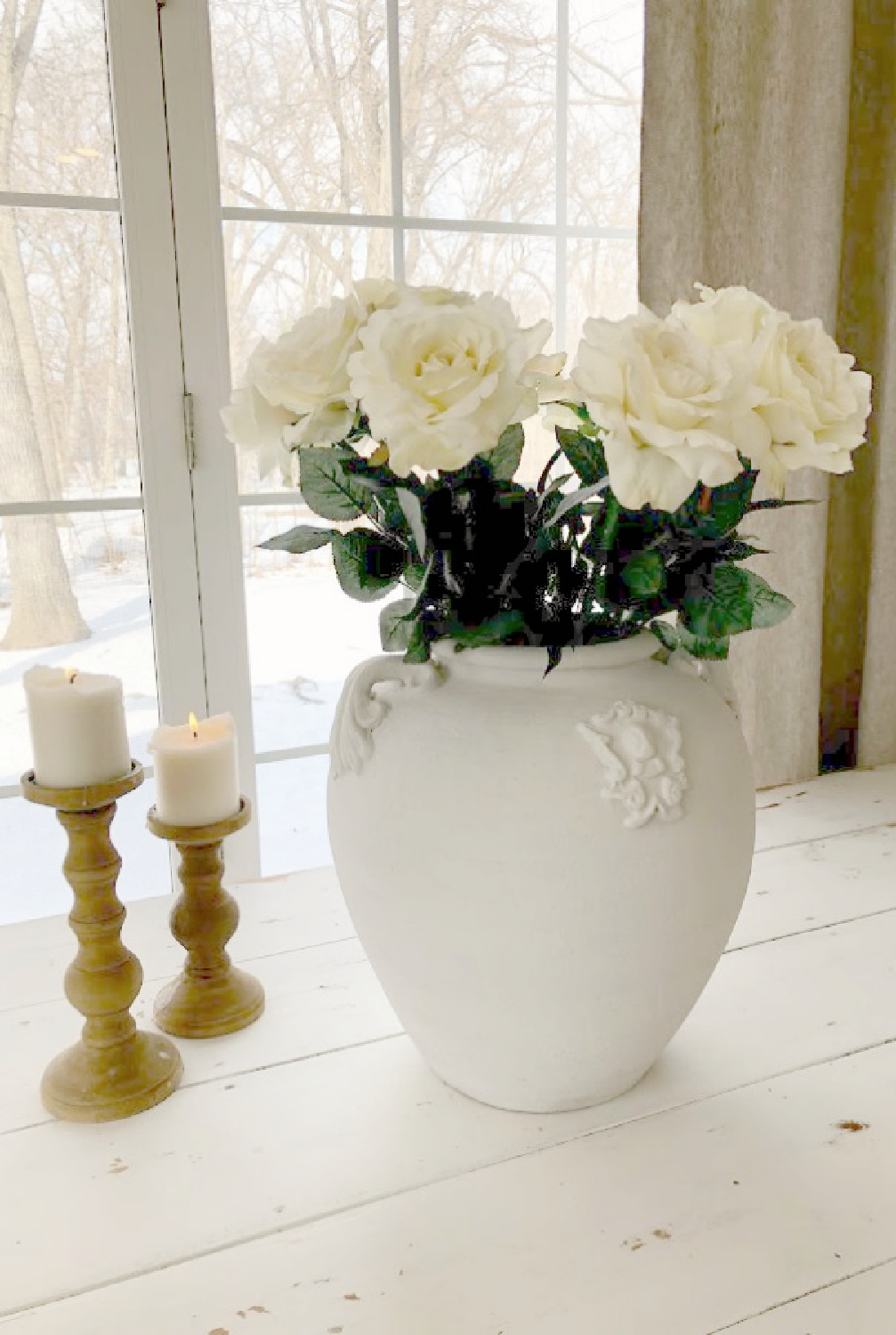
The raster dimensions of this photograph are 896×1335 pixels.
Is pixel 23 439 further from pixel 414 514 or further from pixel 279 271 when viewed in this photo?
pixel 414 514

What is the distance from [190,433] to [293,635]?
40 centimetres

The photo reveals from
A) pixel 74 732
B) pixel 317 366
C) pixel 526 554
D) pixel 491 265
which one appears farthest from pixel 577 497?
pixel 491 265

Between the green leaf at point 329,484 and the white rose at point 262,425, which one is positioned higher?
the white rose at point 262,425

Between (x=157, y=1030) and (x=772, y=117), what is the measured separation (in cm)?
145

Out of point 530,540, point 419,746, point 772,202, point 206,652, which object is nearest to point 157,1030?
point 419,746

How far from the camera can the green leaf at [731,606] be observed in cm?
66

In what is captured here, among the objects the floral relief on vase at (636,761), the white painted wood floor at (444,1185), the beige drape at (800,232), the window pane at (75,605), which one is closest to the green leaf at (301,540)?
the floral relief on vase at (636,761)

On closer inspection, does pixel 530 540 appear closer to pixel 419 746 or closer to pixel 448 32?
pixel 419 746

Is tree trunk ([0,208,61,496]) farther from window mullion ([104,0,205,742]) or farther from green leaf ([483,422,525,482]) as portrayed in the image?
green leaf ([483,422,525,482])

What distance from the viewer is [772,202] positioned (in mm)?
1552

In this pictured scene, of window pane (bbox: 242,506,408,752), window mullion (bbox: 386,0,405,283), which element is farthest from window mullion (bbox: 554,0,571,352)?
window pane (bbox: 242,506,408,752)

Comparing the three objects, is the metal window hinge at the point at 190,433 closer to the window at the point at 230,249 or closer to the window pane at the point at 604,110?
the window at the point at 230,249

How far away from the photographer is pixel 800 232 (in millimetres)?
1574

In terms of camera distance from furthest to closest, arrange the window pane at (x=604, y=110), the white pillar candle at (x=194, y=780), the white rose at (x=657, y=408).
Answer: the window pane at (x=604, y=110) → the white pillar candle at (x=194, y=780) → the white rose at (x=657, y=408)
